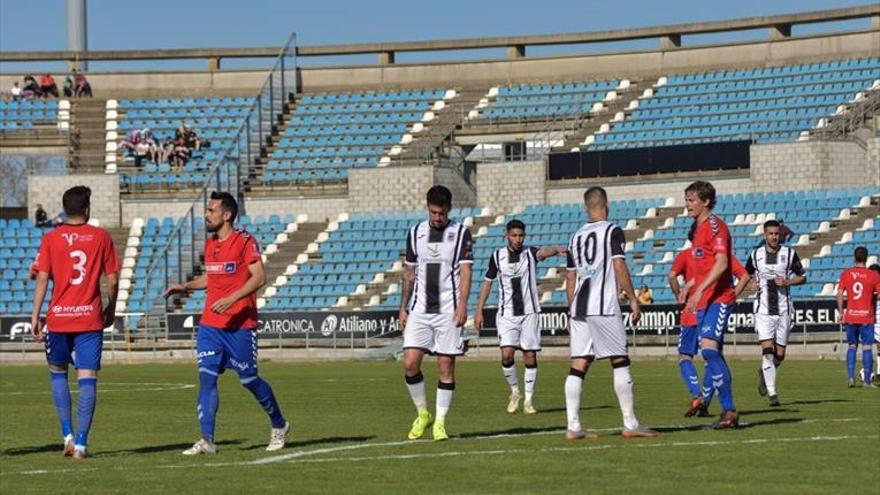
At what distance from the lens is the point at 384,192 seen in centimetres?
5959

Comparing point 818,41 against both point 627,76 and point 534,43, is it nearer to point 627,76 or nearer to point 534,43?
point 627,76

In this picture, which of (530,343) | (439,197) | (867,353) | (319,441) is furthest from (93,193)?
(439,197)

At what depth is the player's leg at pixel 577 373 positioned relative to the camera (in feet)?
52.2

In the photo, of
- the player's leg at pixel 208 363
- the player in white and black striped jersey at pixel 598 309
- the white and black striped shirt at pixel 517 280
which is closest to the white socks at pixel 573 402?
the player in white and black striped jersey at pixel 598 309

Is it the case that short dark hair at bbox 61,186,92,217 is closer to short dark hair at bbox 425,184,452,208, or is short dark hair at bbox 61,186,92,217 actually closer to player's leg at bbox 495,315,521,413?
short dark hair at bbox 425,184,452,208

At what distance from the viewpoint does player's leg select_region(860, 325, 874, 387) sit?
27.7 m

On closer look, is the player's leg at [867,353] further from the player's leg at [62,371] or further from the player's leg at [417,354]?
the player's leg at [62,371]

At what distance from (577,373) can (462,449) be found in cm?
143

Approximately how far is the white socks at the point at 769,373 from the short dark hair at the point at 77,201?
32.3 feet

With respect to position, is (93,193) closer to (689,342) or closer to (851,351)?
(851,351)

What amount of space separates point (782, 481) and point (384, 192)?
47.7 meters

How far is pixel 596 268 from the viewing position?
16.0 meters

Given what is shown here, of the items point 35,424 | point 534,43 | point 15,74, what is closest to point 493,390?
point 35,424

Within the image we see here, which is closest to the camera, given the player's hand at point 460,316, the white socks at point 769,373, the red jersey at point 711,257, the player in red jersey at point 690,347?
the player's hand at point 460,316
